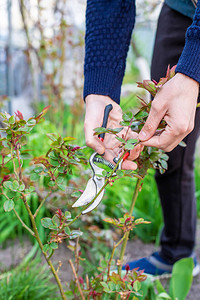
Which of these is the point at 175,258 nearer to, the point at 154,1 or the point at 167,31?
the point at 167,31

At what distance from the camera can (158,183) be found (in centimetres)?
153

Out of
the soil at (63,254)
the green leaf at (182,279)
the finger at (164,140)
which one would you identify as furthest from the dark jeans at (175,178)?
the finger at (164,140)

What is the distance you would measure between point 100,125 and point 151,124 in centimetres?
26

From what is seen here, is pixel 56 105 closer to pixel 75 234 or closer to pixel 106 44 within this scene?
pixel 106 44

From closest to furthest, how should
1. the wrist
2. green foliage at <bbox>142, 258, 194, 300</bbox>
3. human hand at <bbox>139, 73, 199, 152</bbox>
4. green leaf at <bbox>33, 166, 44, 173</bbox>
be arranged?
human hand at <bbox>139, 73, 199, 152</bbox> → green leaf at <bbox>33, 166, 44, 173</bbox> → the wrist → green foliage at <bbox>142, 258, 194, 300</bbox>

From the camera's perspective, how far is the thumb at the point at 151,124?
821 millimetres

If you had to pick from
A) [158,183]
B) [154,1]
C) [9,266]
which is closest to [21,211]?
[9,266]

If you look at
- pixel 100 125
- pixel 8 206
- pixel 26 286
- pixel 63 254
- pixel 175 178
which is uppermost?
pixel 100 125

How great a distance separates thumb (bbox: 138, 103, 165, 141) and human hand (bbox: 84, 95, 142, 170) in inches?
2.8

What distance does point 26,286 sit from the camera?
1277 mm

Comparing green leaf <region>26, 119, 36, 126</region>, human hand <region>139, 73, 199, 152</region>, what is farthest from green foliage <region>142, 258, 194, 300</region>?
green leaf <region>26, 119, 36, 126</region>

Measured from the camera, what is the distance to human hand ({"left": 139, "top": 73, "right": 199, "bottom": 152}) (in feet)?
2.65

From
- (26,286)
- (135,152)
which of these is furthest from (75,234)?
(26,286)

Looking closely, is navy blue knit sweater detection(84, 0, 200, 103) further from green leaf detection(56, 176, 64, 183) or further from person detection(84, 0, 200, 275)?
green leaf detection(56, 176, 64, 183)
